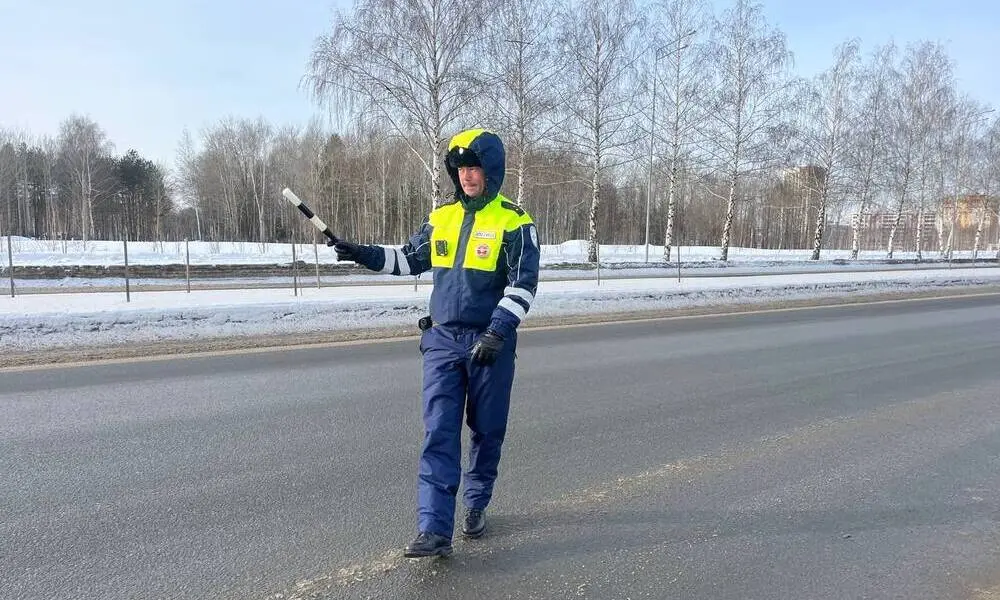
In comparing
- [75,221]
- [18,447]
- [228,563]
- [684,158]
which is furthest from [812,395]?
[75,221]

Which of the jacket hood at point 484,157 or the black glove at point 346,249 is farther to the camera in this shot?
the black glove at point 346,249

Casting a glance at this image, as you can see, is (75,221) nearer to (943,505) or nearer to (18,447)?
(18,447)

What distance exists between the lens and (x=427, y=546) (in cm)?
286

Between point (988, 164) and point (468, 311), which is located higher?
point (988, 164)

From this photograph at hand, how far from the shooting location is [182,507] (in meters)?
3.40

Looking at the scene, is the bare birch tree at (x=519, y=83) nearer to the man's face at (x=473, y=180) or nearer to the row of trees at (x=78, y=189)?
the man's face at (x=473, y=180)

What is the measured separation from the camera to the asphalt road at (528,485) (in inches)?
109

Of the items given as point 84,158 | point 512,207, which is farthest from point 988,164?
point 84,158

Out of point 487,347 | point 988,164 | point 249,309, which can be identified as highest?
point 988,164

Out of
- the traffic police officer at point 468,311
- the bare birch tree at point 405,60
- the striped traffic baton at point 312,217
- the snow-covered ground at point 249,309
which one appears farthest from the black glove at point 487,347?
the bare birch tree at point 405,60

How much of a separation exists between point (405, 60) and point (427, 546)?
2076cm

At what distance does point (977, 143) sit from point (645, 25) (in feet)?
99.9

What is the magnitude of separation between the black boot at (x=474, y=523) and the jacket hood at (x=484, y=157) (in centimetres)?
156

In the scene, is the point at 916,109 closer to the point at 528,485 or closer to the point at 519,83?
the point at 519,83
